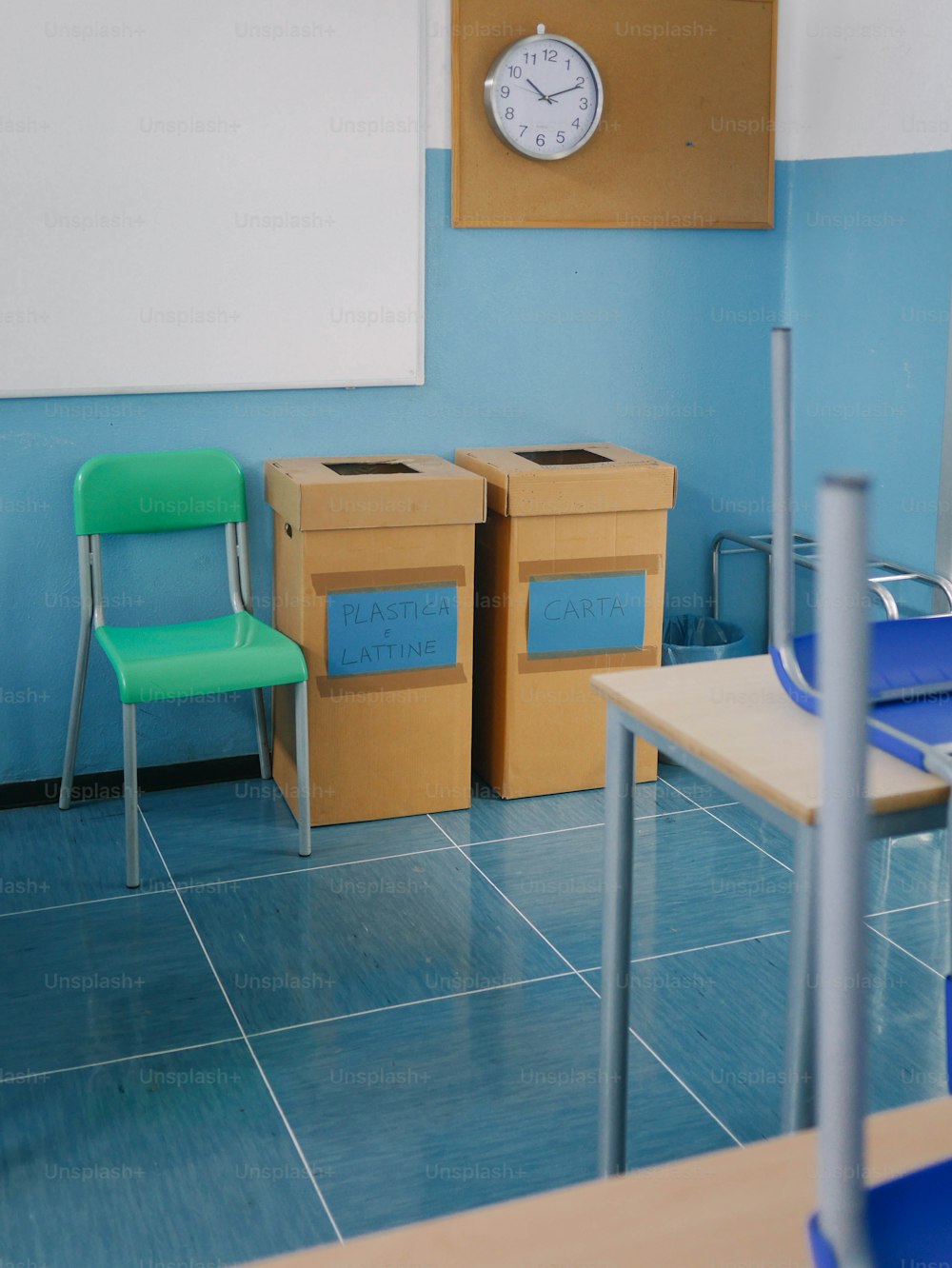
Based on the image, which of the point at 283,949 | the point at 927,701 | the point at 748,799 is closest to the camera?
the point at 748,799

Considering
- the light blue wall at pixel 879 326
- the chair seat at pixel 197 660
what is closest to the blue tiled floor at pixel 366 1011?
the chair seat at pixel 197 660

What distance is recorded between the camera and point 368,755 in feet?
11.1

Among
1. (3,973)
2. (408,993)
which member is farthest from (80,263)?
(408,993)

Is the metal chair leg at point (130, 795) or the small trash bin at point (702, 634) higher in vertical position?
the small trash bin at point (702, 634)

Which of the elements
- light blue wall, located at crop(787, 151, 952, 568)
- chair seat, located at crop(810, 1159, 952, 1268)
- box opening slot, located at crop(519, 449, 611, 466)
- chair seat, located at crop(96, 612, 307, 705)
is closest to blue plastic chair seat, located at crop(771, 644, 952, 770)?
chair seat, located at crop(810, 1159, 952, 1268)

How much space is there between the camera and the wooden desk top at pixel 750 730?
4.90 feet

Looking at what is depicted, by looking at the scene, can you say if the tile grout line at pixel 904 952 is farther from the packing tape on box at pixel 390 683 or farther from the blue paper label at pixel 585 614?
the packing tape on box at pixel 390 683

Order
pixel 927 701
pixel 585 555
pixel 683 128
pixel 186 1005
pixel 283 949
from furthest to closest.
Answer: pixel 683 128, pixel 585 555, pixel 283 949, pixel 186 1005, pixel 927 701

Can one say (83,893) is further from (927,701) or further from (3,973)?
(927,701)

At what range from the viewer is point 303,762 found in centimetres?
316

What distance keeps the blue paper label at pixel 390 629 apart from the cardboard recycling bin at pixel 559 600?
18 centimetres

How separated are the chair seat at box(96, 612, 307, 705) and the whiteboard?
0.65 metres

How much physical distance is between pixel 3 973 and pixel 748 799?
1.72m

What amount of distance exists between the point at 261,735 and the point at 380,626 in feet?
1.87
